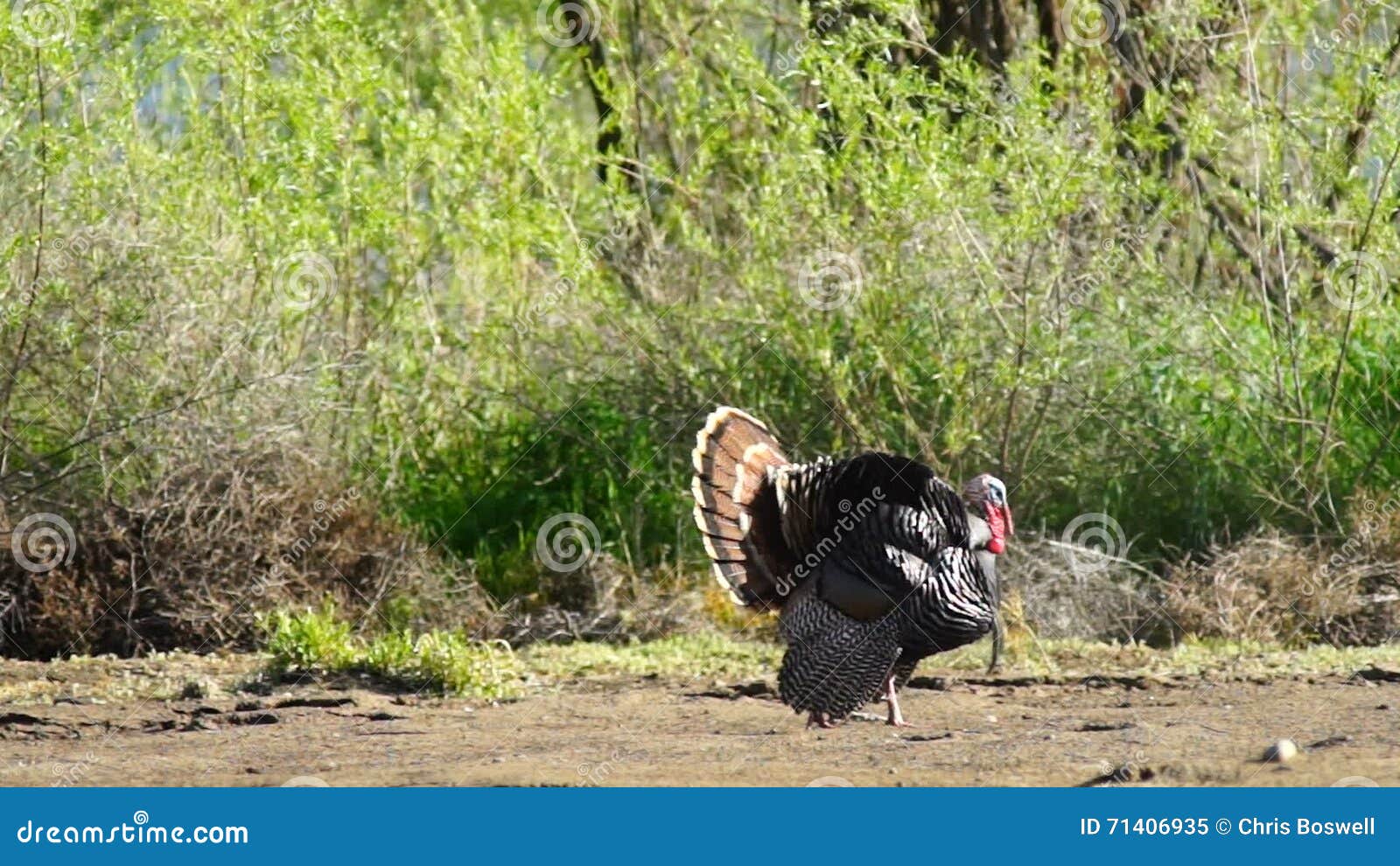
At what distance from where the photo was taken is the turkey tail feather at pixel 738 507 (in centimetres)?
773

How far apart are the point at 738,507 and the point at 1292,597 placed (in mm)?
3578

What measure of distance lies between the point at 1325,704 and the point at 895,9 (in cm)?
424

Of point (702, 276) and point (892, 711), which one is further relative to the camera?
point (702, 276)

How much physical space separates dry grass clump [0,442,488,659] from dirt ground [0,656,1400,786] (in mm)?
451

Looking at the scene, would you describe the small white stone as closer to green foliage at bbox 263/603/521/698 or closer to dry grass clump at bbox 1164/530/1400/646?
dry grass clump at bbox 1164/530/1400/646

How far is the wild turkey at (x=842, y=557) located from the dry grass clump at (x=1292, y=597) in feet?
7.84

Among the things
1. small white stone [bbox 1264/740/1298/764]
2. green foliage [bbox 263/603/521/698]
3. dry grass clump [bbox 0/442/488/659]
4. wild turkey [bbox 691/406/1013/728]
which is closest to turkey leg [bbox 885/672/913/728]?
wild turkey [bbox 691/406/1013/728]

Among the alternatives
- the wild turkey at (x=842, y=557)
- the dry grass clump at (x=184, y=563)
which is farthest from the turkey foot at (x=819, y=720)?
the dry grass clump at (x=184, y=563)

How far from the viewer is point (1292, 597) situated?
32.3 feet

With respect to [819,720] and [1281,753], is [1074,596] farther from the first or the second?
[1281,753]

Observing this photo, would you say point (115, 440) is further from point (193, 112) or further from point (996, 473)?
point (996, 473)

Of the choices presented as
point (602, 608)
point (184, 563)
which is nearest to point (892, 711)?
point (602, 608)

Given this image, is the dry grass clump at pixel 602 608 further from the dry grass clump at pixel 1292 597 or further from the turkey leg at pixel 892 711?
the dry grass clump at pixel 1292 597

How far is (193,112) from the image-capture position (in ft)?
35.1
